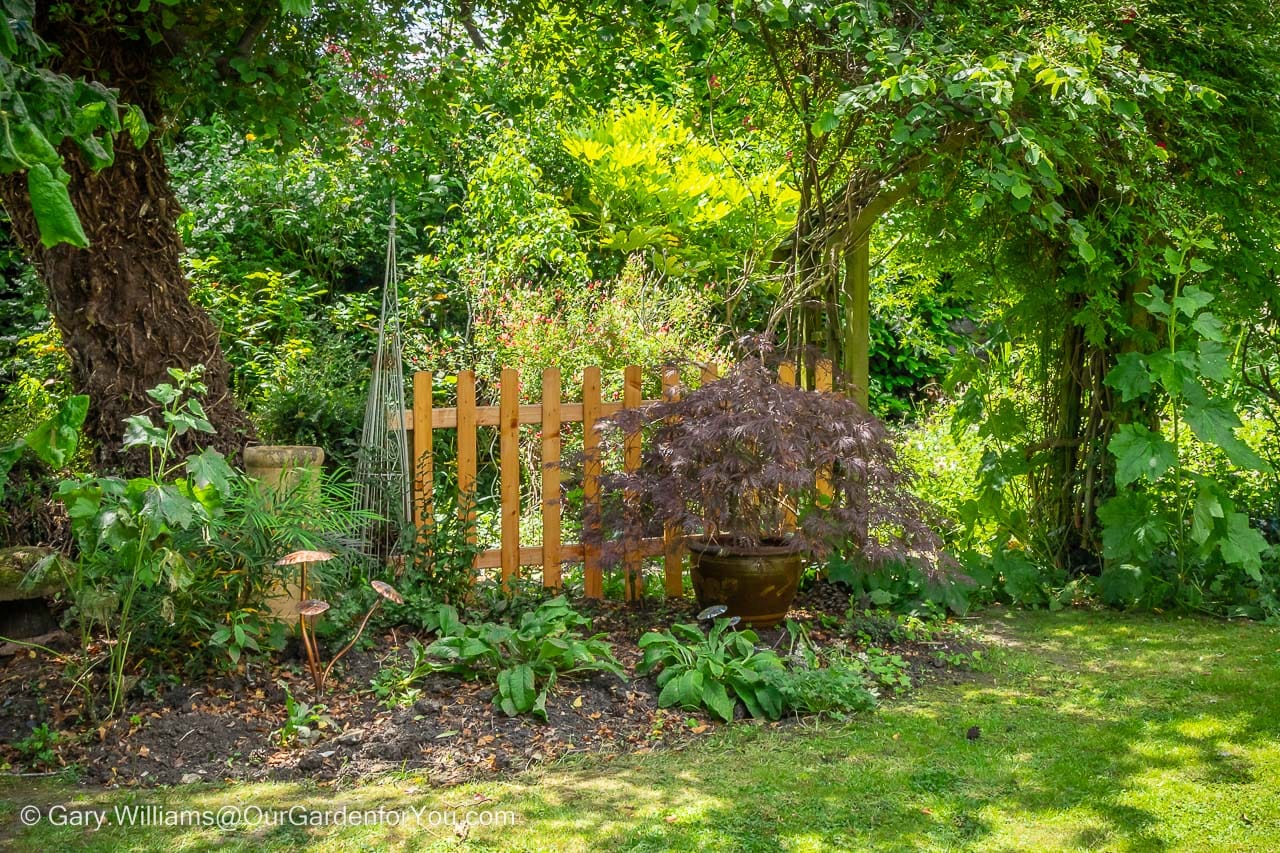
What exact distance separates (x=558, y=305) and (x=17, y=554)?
4297mm

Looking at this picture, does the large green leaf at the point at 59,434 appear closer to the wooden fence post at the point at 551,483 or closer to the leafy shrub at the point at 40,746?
the leafy shrub at the point at 40,746

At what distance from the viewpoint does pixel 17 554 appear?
425 cm

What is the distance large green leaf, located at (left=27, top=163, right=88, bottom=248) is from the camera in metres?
1.77

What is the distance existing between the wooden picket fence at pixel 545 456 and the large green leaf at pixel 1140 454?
137 centimetres

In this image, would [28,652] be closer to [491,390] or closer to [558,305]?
[491,390]

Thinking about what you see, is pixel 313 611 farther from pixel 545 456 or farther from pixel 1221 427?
pixel 1221 427

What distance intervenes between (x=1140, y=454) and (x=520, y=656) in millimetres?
2976

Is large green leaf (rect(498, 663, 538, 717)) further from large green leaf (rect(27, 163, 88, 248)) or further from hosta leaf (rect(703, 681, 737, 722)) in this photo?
large green leaf (rect(27, 163, 88, 248))

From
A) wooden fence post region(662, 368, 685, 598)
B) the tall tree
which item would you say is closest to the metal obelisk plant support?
the tall tree

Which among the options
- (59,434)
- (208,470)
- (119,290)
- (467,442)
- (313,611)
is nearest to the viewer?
(59,434)

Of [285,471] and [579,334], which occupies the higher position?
[579,334]

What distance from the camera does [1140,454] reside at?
16.4 feet

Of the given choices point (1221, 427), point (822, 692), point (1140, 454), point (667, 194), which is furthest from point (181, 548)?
point (667, 194)

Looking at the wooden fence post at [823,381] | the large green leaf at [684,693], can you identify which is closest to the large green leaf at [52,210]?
the large green leaf at [684,693]
